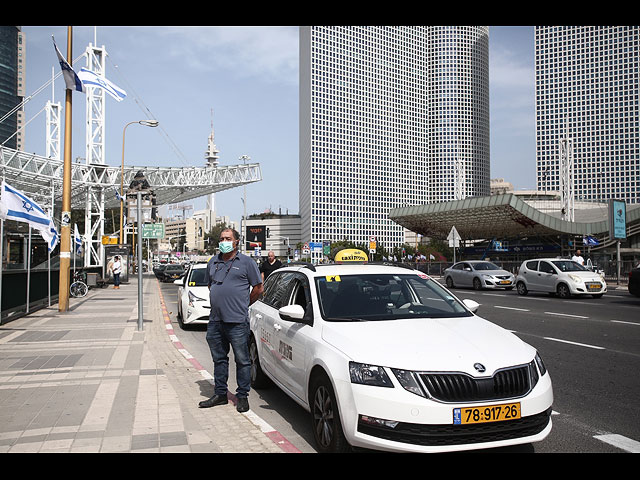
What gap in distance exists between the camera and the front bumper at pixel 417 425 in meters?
3.70

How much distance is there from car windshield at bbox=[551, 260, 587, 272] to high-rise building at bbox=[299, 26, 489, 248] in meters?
119

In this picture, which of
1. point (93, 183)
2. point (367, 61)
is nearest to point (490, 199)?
point (93, 183)

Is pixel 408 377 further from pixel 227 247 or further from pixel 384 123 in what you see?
pixel 384 123

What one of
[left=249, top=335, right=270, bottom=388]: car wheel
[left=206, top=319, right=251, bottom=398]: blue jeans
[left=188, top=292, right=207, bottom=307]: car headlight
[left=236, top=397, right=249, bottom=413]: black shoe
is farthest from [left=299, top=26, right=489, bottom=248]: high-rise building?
[left=236, top=397, right=249, bottom=413]: black shoe

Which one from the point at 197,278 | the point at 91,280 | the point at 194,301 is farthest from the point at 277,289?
the point at 91,280

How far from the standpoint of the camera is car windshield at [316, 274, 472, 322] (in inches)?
198

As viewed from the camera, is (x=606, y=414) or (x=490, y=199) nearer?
(x=606, y=414)

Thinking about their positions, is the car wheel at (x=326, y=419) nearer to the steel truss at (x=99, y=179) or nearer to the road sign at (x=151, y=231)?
the road sign at (x=151, y=231)

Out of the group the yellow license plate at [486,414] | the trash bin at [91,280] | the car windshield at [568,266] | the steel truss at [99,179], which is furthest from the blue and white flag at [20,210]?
the steel truss at [99,179]

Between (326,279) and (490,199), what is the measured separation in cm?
5860

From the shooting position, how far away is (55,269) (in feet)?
68.1

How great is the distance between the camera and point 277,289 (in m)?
6.58
